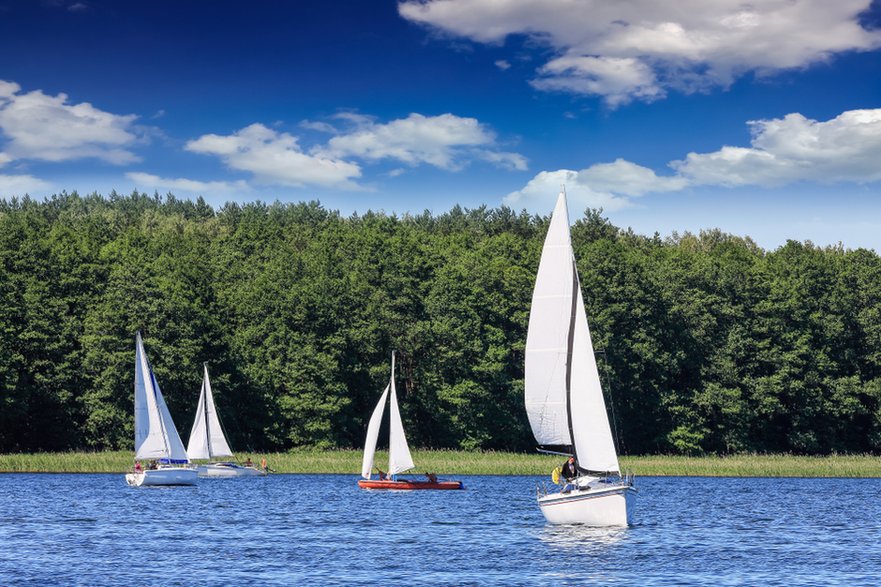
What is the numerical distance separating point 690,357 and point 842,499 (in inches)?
1880

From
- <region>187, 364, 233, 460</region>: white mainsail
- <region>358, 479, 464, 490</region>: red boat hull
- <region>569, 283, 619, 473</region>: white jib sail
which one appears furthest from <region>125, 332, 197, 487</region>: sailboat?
<region>569, 283, 619, 473</region>: white jib sail

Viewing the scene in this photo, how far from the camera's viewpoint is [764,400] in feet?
375

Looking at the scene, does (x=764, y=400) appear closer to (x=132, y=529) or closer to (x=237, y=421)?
(x=237, y=421)

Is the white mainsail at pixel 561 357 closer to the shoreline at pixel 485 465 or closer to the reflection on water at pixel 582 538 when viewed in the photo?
the reflection on water at pixel 582 538

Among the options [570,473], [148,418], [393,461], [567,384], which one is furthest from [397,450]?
[567,384]

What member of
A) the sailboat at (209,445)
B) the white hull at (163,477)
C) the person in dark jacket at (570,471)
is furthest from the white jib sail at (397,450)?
the person in dark jacket at (570,471)

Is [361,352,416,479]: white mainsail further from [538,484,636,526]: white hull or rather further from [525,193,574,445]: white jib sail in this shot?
[525,193,574,445]: white jib sail

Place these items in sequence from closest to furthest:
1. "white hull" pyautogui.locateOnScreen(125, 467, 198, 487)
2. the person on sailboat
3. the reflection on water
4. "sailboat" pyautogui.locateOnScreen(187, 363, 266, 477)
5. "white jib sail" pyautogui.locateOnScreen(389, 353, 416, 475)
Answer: the reflection on water < the person on sailboat < "white jib sail" pyautogui.locateOnScreen(389, 353, 416, 475) < "white hull" pyautogui.locateOnScreen(125, 467, 198, 487) < "sailboat" pyautogui.locateOnScreen(187, 363, 266, 477)

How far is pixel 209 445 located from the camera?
301 feet

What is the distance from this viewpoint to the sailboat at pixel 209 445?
8975 cm

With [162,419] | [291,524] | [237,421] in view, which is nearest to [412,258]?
[237,421]

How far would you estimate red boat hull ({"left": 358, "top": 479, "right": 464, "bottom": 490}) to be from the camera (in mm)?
75000

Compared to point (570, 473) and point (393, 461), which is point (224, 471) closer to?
point (393, 461)

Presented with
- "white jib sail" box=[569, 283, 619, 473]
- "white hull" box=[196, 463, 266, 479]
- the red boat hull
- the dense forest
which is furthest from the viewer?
the dense forest
